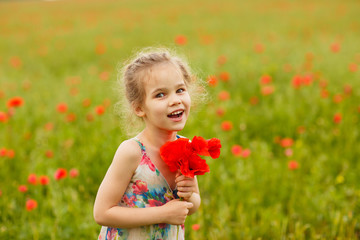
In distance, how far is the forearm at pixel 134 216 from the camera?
58.0 inches

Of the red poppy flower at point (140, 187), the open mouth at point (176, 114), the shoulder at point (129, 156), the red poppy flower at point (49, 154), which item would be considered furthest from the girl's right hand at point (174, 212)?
the red poppy flower at point (49, 154)

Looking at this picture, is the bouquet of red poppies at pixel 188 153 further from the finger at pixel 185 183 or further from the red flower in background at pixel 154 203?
the red flower in background at pixel 154 203

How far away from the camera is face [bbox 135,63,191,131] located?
1.46 metres

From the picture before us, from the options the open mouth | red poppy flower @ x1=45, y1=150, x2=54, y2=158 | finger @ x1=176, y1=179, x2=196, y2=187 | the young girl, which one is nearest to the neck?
the young girl

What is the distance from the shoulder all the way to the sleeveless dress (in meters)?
0.02

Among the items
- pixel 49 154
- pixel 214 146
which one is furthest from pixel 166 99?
pixel 49 154

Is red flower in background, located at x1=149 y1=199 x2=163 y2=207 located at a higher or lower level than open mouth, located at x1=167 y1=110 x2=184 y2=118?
lower

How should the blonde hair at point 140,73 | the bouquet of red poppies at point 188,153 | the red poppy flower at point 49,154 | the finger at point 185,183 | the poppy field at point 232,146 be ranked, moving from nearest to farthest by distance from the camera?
the bouquet of red poppies at point 188,153
the finger at point 185,183
the blonde hair at point 140,73
the poppy field at point 232,146
the red poppy flower at point 49,154

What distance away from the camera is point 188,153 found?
1.34m

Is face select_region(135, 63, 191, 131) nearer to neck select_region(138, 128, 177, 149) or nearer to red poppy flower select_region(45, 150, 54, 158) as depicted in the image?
neck select_region(138, 128, 177, 149)

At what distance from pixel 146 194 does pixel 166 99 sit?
422 millimetres

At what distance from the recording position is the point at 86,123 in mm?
3830

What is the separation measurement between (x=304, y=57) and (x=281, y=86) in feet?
4.94

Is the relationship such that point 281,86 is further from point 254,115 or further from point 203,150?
point 203,150
